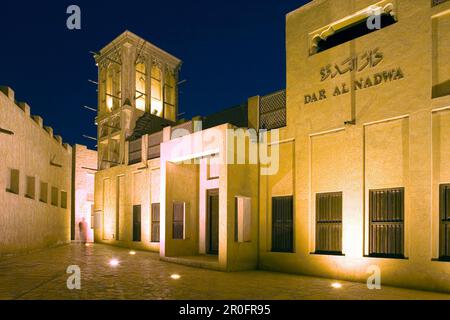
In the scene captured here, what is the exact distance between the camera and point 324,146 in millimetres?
11891

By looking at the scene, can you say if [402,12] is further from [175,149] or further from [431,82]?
[175,149]

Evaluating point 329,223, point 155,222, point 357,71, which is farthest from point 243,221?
point 155,222

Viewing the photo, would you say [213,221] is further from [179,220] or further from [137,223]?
[137,223]

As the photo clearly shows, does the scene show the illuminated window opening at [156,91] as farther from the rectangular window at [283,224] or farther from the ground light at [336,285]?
the ground light at [336,285]

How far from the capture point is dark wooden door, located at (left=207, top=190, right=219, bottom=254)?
52.9ft

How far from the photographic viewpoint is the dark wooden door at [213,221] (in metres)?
16.1

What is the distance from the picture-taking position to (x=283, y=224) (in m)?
12.8

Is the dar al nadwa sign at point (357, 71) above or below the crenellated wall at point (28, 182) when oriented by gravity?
above

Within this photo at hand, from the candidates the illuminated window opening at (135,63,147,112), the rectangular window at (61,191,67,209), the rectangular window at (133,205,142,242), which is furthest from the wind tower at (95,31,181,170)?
the rectangular window at (133,205,142,242)

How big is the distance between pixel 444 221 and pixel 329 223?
319cm

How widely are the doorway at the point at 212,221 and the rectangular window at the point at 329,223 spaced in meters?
5.35

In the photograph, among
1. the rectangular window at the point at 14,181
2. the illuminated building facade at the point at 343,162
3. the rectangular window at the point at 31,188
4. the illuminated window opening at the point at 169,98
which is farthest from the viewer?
the illuminated window opening at the point at 169,98

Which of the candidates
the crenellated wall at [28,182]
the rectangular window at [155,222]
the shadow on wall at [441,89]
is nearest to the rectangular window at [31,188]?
the crenellated wall at [28,182]
